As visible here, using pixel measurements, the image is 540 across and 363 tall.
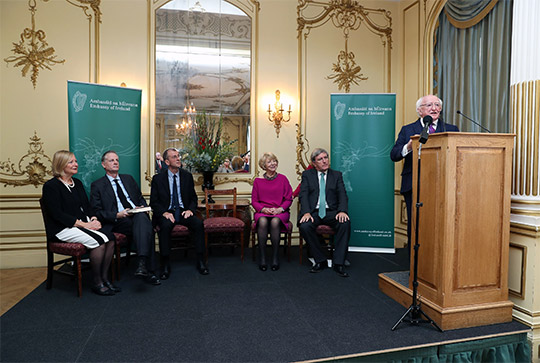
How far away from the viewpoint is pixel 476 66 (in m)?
4.08

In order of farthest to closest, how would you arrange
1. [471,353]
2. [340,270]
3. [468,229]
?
[340,270]
[468,229]
[471,353]

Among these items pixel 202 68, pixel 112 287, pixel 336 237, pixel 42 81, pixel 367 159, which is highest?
pixel 202 68

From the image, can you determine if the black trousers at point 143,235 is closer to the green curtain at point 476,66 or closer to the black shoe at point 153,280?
the black shoe at point 153,280

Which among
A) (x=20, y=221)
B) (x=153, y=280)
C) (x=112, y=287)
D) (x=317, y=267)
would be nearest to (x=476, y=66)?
(x=317, y=267)

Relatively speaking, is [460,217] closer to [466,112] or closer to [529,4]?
[529,4]

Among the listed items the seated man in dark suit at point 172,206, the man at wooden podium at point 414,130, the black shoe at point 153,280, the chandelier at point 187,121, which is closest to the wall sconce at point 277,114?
the chandelier at point 187,121

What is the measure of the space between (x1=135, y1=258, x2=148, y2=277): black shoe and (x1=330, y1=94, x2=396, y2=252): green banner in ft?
8.73

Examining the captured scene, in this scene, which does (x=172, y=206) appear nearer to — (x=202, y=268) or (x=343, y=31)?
(x=202, y=268)

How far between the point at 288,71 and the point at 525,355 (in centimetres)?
421

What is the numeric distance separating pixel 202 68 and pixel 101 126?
158 centimetres

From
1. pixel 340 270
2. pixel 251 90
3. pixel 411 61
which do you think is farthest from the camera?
pixel 411 61

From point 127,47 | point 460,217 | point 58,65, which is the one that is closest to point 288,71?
point 127,47

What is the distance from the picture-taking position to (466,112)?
420 cm

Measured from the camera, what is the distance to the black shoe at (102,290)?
129 inches
